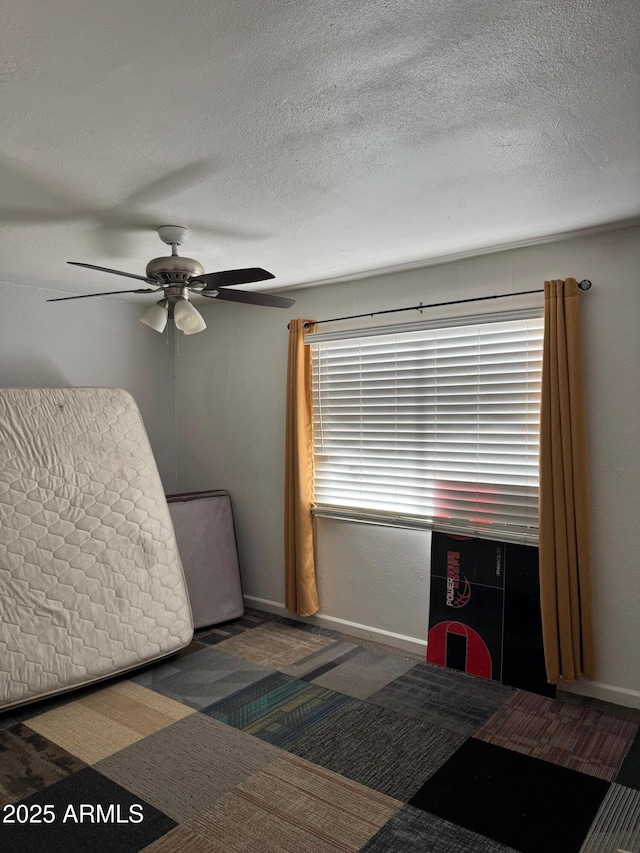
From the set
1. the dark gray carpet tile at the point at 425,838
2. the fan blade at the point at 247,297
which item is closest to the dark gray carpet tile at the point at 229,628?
the dark gray carpet tile at the point at 425,838

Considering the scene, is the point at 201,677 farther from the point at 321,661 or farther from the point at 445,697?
the point at 445,697

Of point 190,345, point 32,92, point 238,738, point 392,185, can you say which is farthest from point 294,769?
point 190,345

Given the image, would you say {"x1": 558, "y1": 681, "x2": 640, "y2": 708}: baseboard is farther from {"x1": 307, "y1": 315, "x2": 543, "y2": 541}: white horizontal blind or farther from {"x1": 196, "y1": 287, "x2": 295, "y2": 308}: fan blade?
{"x1": 196, "y1": 287, "x2": 295, "y2": 308}: fan blade

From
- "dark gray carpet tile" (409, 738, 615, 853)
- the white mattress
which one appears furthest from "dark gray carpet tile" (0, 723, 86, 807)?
"dark gray carpet tile" (409, 738, 615, 853)

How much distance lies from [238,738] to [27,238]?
2723 mm

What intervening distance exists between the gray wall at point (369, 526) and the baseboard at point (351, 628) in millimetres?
14

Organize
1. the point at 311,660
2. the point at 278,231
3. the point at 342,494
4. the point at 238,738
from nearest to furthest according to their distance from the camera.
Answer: the point at 238,738 → the point at 278,231 → the point at 311,660 → the point at 342,494

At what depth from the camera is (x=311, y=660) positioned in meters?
3.81

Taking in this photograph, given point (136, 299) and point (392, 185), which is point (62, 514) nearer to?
point (136, 299)

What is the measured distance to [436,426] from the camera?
3.81m

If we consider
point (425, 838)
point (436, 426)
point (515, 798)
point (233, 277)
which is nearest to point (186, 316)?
point (233, 277)

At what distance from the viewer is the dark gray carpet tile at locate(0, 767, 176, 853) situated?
85.4 inches

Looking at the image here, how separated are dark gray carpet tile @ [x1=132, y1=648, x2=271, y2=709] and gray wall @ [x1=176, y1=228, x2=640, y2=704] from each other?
843 millimetres

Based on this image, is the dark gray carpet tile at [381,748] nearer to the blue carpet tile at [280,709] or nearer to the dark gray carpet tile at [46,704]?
the blue carpet tile at [280,709]
